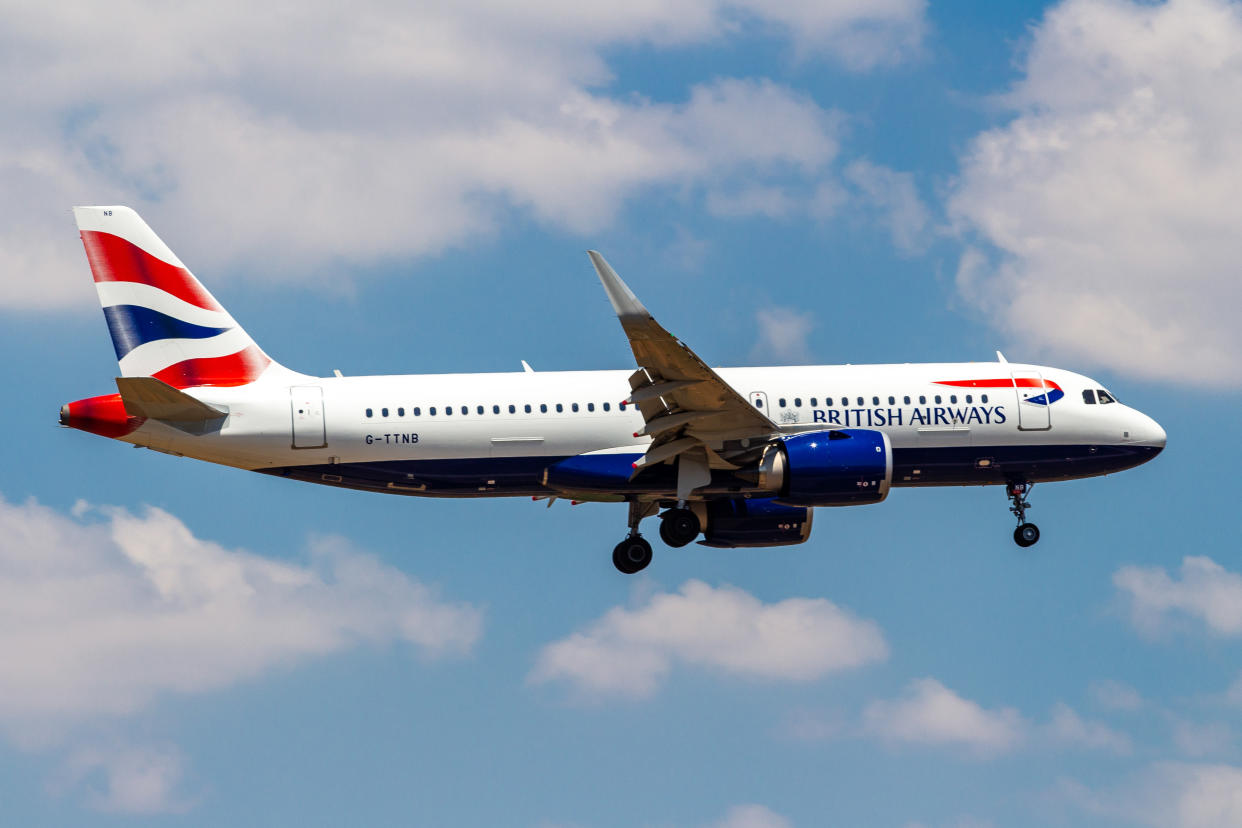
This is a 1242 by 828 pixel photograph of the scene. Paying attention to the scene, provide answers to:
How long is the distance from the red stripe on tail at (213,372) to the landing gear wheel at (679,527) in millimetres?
13011

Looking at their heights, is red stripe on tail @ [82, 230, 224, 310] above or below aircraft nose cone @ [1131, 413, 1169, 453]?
above

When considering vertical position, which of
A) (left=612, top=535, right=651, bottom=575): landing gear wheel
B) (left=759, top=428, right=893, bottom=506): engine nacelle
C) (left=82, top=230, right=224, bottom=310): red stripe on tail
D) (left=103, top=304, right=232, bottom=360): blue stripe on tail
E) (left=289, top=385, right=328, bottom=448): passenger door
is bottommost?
(left=612, top=535, right=651, bottom=575): landing gear wheel

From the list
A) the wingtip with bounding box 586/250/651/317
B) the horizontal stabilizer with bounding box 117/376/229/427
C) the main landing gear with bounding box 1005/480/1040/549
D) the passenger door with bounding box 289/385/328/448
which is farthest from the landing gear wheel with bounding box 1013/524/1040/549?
the horizontal stabilizer with bounding box 117/376/229/427

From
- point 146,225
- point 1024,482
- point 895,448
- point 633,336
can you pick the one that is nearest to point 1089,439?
point 1024,482

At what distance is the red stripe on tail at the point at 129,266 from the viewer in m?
48.5

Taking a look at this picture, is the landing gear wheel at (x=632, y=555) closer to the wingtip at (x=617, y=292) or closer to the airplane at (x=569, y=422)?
the airplane at (x=569, y=422)

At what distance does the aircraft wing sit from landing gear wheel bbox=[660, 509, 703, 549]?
2878 mm

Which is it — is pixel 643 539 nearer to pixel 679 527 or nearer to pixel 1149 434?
pixel 679 527

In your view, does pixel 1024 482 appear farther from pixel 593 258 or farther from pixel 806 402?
pixel 593 258

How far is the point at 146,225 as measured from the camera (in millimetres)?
49156

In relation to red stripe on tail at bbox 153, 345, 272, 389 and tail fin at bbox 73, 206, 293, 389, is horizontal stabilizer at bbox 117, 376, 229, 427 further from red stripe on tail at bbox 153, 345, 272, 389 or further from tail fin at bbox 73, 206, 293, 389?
tail fin at bbox 73, 206, 293, 389

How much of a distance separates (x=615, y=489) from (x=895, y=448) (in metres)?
8.61

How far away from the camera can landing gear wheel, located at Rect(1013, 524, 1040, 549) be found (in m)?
51.8

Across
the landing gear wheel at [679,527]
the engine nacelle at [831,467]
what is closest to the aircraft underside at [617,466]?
the landing gear wheel at [679,527]
